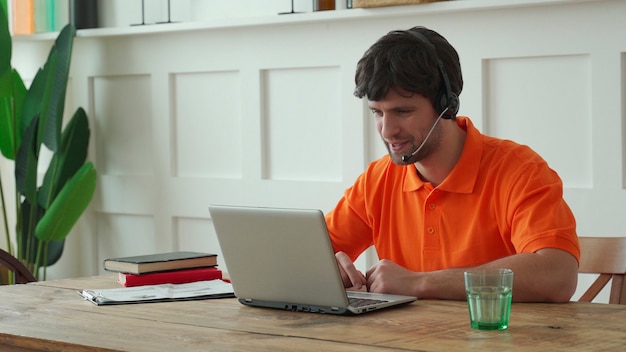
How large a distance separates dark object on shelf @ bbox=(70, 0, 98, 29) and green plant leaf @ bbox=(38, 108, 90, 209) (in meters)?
0.34

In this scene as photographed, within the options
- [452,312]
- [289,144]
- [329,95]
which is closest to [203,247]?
[289,144]

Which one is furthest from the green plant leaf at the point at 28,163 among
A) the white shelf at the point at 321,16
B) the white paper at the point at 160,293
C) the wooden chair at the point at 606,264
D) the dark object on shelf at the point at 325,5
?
the wooden chair at the point at 606,264

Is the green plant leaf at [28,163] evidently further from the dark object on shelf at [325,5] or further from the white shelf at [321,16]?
the dark object on shelf at [325,5]

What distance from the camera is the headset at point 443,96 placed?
7.78 feet

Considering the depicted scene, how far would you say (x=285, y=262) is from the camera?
2047mm

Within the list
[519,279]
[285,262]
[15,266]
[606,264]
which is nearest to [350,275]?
[285,262]

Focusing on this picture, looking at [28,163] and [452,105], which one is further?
[28,163]

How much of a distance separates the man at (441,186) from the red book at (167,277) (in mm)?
367

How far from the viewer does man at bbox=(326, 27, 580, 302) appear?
7.25 feet

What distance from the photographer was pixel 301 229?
6.52ft

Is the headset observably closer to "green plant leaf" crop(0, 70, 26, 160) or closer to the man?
the man

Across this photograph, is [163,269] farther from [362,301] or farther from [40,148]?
[40,148]

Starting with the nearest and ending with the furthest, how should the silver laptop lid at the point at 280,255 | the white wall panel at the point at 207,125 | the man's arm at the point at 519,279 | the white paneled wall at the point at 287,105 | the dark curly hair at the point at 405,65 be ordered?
the silver laptop lid at the point at 280,255 → the man's arm at the point at 519,279 → the dark curly hair at the point at 405,65 → the white paneled wall at the point at 287,105 → the white wall panel at the point at 207,125

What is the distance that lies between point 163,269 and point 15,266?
63 centimetres
